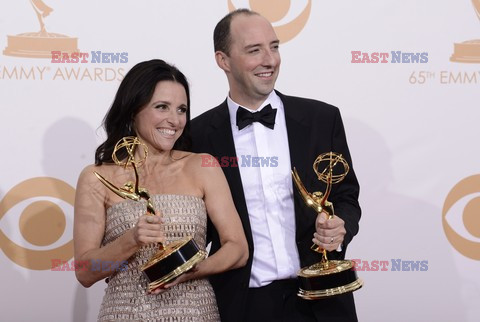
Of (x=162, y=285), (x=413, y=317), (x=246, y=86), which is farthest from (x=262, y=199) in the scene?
(x=413, y=317)

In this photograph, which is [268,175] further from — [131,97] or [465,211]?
[465,211]

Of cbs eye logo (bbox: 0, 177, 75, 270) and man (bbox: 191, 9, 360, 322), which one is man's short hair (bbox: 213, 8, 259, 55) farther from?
cbs eye logo (bbox: 0, 177, 75, 270)

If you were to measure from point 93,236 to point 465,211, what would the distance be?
1.85 metres

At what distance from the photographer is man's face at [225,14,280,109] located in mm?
2793

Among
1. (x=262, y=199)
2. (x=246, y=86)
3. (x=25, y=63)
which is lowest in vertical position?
(x=262, y=199)

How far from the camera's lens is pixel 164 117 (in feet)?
8.15

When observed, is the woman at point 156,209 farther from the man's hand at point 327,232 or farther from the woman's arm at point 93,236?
the man's hand at point 327,232

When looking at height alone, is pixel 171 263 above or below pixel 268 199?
below

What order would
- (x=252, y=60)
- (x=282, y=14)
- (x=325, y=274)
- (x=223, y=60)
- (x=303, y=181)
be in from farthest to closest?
(x=282, y=14), (x=223, y=60), (x=252, y=60), (x=303, y=181), (x=325, y=274)

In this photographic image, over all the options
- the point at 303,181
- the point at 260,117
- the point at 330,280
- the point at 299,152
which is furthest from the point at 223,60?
the point at 330,280

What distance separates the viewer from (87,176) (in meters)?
2.42

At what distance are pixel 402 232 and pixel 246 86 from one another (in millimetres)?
1114

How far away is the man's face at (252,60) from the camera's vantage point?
2.79m

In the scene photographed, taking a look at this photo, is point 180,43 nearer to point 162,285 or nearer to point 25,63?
point 25,63
